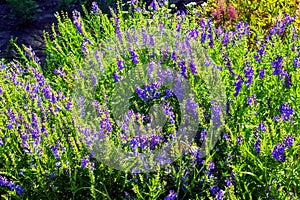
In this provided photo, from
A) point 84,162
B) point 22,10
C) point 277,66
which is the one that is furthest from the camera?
point 22,10

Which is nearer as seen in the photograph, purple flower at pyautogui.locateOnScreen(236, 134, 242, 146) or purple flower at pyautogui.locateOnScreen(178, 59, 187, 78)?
purple flower at pyautogui.locateOnScreen(236, 134, 242, 146)

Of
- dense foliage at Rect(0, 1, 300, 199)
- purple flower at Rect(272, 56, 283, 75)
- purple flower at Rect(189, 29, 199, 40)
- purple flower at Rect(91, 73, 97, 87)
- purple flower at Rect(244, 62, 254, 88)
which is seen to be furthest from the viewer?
purple flower at Rect(189, 29, 199, 40)

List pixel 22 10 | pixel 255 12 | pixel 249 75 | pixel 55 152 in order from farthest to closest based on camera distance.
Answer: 1. pixel 22 10
2. pixel 255 12
3. pixel 249 75
4. pixel 55 152

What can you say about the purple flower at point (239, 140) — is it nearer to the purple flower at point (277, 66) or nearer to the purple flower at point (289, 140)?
the purple flower at point (289, 140)

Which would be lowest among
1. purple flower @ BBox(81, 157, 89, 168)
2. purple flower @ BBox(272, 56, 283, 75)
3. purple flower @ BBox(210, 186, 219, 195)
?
purple flower @ BBox(210, 186, 219, 195)

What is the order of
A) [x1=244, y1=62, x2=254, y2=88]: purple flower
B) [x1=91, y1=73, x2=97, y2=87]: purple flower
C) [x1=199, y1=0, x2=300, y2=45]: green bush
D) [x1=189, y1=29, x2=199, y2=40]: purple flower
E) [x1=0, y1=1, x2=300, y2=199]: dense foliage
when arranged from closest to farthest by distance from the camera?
[x1=0, y1=1, x2=300, y2=199]: dense foliage
[x1=244, y1=62, x2=254, y2=88]: purple flower
[x1=91, y1=73, x2=97, y2=87]: purple flower
[x1=189, y1=29, x2=199, y2=40]: purple flower
[x1=199, y1=0, x2=300, y2=45]: green bush

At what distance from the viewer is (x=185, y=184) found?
91.1 inches

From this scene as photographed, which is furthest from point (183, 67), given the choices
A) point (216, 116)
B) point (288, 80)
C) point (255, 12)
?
point (255, 12)

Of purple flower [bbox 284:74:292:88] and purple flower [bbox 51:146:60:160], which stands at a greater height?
purple flower [bbox 284:74:292:88]

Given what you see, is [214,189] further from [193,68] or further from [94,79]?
[94,79]

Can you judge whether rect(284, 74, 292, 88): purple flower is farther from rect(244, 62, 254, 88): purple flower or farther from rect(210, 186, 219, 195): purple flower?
rect(210, 186, 219, 195): purple flower

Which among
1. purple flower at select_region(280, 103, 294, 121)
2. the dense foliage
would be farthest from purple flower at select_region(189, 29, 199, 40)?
purple flower at select_region(280, 103, 294, 121)

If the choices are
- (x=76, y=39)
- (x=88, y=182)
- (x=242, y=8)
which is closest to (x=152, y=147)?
(x=88, y=182)

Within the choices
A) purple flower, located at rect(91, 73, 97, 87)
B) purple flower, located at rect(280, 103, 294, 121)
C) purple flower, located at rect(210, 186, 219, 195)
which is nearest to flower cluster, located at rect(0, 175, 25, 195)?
purple flower, located at rect(91, 73, 97, 87)
